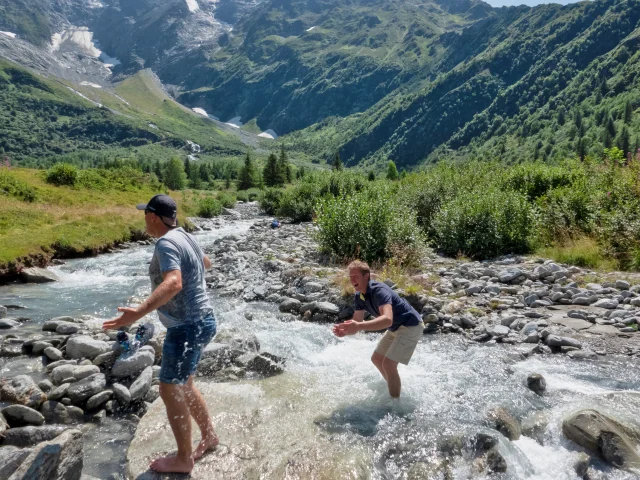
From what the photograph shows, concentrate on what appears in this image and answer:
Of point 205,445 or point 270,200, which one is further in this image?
point 270,200

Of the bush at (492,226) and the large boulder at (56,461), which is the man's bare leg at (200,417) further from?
the bush at (492,226)

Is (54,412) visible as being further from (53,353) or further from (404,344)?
(404,344)

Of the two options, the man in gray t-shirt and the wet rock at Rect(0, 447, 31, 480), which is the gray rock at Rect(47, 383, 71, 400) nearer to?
the wet rock at Rect(0, 447, 31, 480)

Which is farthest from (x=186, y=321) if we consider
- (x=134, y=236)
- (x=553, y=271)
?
(x=134, y=236)

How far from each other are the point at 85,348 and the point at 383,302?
22.4 feet

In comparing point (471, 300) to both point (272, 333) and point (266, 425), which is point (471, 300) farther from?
point (266, 425)

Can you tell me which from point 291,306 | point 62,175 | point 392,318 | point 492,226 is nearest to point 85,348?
point 291,306

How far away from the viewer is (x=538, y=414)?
684 centimetres

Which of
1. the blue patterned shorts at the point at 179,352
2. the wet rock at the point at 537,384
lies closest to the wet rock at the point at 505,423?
the wet rock at the point at 537,384

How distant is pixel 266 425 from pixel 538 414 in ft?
14.4

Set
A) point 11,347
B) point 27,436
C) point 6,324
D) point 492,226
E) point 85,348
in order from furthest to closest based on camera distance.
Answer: point 492,226, point 6,324, point 11,347, point 85,348, point 27,436

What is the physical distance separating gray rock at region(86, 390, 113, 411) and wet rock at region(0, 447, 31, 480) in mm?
2130

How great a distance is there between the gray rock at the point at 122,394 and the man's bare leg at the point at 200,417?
97.5 inches

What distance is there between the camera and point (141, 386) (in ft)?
25.1
